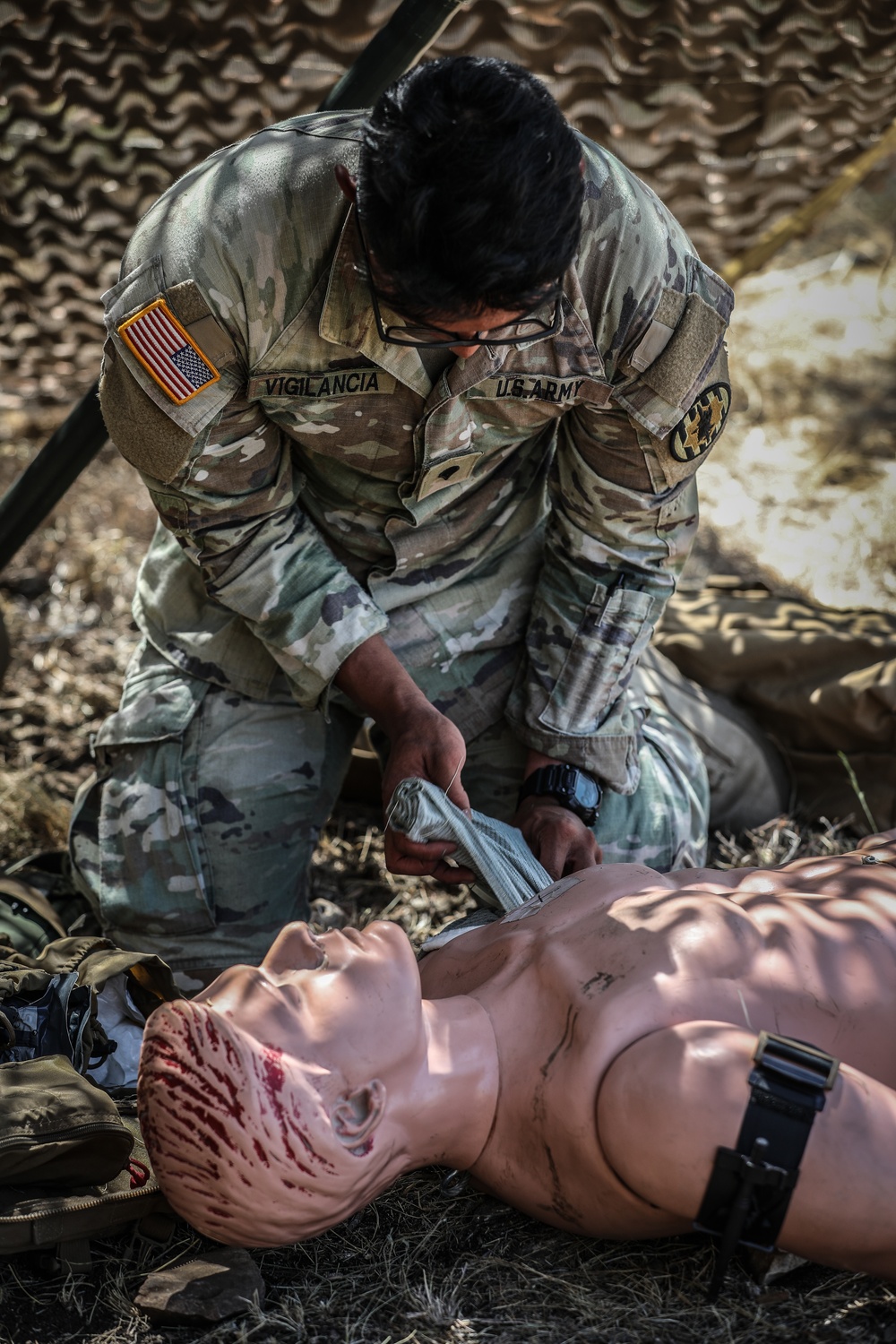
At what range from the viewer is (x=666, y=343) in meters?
2.50

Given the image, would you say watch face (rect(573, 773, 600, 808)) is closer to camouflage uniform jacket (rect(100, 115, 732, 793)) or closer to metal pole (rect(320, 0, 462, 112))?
camouflage uniform jacket (rect(100, 115, 732, 793))

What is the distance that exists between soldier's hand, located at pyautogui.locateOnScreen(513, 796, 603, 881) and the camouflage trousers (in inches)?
7.5

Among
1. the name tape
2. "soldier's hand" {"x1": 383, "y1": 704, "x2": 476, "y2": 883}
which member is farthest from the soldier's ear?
"soldier's hand" {"x1": 383, "y1": 704, "x2": 476, "y2": 883}

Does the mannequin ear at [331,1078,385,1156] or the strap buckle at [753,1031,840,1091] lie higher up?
the strap buckle at [753,1031,840,1091]

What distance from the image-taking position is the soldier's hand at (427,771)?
229cm

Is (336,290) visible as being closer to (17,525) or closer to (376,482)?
(376,482)

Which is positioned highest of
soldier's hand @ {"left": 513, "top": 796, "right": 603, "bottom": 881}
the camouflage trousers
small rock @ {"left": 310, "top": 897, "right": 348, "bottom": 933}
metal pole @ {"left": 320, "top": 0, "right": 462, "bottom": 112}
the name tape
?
metal pole @ {"left": 320, "top": 0, "right": 462, "bottom": 112}

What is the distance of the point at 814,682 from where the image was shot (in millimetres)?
3385

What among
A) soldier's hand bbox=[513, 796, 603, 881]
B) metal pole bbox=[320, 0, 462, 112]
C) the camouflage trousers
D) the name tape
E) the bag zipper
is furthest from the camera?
the camouflage trousers

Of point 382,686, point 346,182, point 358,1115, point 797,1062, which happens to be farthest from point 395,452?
point 797,1062

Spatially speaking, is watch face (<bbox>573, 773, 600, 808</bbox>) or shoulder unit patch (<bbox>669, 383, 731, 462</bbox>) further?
watch face (<bbox>573, 773, 600, 808</bbox>)

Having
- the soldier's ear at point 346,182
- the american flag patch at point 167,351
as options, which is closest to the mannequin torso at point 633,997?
the american flag patch at point 167,351

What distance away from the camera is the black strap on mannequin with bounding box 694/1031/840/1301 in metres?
1.57

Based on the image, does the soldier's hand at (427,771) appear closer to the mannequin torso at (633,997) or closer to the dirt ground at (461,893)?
the mannequin torso at (633,997)
